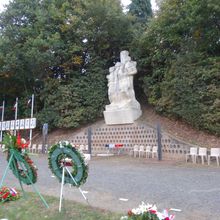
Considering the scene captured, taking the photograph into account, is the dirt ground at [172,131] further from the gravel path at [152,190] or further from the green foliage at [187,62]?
the gravel path at [152,190]

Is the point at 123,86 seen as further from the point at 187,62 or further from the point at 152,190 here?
the point at 152,190

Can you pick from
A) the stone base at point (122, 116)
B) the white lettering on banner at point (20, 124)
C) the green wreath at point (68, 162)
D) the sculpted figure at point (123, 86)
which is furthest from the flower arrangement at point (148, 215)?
the white lettering on banner at point (20, 124)

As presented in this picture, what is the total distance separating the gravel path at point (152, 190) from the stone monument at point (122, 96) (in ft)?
24.2

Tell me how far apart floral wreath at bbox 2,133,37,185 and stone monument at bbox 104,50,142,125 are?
11.2m

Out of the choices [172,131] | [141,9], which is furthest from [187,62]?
[141,9]

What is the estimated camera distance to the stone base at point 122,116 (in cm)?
1692

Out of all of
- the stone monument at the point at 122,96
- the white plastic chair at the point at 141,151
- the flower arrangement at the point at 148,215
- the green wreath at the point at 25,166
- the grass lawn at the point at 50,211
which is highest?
the stone monument at the point at 122,96

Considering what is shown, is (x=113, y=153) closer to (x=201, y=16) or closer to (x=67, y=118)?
(x=67, y=118)

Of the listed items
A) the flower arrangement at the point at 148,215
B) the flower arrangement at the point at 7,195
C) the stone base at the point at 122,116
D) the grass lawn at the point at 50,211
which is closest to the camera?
the flower arrangement at the point at 148,215

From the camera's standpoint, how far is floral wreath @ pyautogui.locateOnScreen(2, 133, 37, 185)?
581 cm

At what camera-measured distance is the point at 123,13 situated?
2069 cm

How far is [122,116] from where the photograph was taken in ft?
56.0

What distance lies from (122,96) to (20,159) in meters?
12.3

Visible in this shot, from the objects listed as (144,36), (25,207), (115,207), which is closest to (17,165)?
(25,207)
